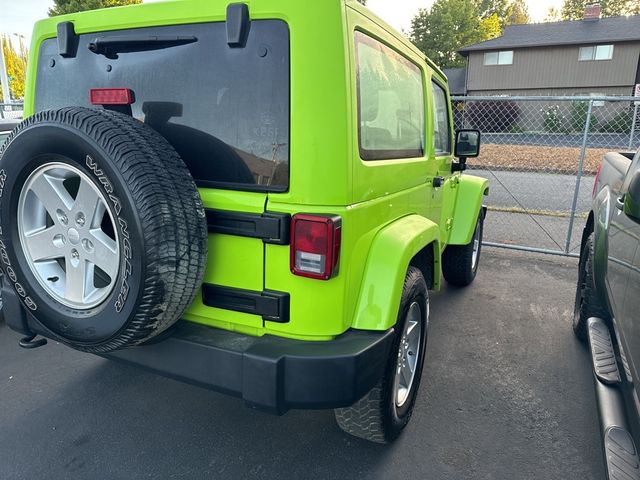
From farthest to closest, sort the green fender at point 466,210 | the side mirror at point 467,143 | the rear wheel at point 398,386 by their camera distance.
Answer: the green fender at point 466,210, the side mirror at point 467,143, the rear wheel at point 398,386

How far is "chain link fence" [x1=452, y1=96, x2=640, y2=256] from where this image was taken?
640 centimetres

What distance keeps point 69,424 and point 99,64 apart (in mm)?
1939

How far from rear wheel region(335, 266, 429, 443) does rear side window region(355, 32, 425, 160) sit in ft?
2.26

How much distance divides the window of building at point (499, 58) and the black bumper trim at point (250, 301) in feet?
110

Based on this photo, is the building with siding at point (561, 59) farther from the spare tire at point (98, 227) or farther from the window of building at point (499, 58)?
the spare tire at point (98, 227)

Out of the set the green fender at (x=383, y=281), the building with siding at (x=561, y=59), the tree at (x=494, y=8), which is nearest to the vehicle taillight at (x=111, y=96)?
the green fender at (x=383, y=281)

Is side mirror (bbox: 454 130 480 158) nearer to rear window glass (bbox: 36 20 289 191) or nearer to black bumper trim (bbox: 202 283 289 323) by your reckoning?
rear window glass (bbox: 36 20 289 191)

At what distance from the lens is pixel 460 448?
2.44 meters

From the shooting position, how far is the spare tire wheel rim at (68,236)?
5.89 ft

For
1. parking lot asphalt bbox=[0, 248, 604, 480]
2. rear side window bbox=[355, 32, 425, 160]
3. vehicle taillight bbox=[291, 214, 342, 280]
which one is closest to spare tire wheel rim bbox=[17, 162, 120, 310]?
vehicle taillight bbox=[291, 214, 342, 280]

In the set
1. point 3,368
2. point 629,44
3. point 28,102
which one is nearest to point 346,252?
point 28,102

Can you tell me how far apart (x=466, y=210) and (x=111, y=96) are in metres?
3.15

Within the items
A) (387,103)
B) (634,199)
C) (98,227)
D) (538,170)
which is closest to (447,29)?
(538,170)

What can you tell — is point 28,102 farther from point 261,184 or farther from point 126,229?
point 261,184
